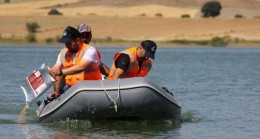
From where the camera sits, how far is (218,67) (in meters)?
30.5

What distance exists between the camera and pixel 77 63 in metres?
12.0

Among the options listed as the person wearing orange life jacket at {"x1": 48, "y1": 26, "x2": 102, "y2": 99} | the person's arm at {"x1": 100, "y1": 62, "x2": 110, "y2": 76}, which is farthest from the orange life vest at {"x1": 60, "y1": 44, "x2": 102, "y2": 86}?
the person's arm at {"x1": 100, "y1": 62, "x2": 110, "y2": 76}

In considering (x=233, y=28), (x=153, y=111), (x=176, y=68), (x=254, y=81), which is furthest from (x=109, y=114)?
(x=233, y=28)

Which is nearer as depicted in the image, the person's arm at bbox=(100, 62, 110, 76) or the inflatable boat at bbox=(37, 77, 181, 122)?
the inflatable boat at bbox=(37, 77, 181, 122)

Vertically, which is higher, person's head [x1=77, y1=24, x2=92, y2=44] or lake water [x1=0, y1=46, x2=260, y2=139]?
person's head [x1=77, y1=24, x2=92, y2=44]

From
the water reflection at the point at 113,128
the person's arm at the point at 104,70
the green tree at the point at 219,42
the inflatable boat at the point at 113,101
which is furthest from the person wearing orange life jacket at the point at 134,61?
the green tree at the point at 219,42

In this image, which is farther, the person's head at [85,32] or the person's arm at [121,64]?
the person's head at [85,32]

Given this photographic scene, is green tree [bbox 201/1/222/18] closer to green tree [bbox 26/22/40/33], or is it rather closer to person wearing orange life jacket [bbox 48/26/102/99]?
green tree [bbox 26/22/40/33]

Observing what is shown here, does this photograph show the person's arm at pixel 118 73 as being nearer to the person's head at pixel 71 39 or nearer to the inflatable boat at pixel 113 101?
the inflatable boat at pixel 113 101

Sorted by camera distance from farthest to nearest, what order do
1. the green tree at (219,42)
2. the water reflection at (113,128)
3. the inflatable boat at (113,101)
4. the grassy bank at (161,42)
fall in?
the green tree at (219,42) < the grassy bank at (161,42) < the water reflection at (113,128) < the inflatable boat at (113,101)

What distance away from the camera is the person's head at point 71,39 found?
38.9 ft

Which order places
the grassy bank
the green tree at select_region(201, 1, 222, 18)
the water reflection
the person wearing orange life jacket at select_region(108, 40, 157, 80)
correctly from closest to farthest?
the water reflection
the person wearing orange life jacket at select_region(108, 40, 157, 80)
the grassy bank
the green tree at select_region(201, 1, 222, 18)

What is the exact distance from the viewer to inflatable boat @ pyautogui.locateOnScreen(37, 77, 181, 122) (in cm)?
1166

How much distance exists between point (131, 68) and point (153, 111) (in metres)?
0.61
